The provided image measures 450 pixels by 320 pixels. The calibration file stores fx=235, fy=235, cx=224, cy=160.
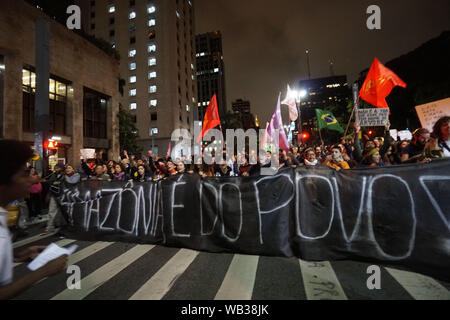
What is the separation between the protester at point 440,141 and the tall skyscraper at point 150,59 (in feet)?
153

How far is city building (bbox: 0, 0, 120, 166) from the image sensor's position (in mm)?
16125

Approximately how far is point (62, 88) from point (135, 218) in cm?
2172

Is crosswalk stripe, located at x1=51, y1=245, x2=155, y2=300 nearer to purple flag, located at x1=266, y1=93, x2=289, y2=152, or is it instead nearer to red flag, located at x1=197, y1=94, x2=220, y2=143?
purple flag, located at x1=266, y1=93, x2=289, y2=152

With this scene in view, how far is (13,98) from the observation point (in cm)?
1623

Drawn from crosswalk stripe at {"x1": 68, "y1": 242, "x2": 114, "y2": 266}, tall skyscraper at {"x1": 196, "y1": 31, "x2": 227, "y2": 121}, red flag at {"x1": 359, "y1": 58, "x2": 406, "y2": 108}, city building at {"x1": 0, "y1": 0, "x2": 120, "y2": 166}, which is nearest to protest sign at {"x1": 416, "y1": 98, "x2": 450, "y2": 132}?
red flag at {"x1": 359, "y1": 58, "x2": 406, "y2": 108}

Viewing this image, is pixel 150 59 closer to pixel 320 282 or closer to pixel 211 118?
pixel 211 118

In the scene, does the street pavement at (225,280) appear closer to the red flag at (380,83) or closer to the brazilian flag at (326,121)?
the red flag at (380,83)

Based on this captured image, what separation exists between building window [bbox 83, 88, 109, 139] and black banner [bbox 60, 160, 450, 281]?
869 inches

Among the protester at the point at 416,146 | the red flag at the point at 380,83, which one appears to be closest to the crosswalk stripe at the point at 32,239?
the protester at the point at 416,146

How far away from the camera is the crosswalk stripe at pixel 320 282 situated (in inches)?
108

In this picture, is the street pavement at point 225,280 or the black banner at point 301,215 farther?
the black banner at point 301,215

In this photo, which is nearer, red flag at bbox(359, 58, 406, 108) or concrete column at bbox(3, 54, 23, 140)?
red flag at bbox(359, 58, 406, 108)
